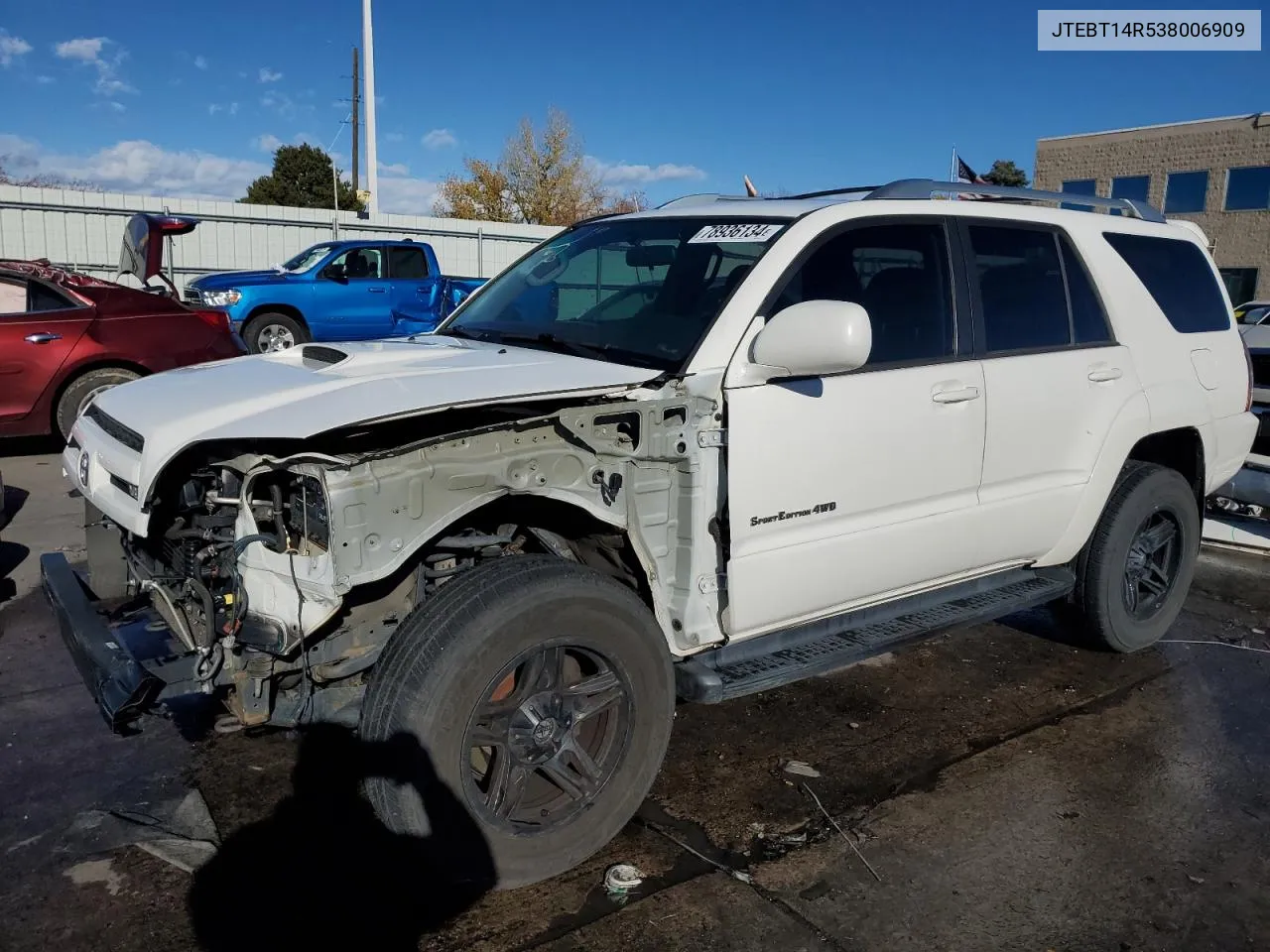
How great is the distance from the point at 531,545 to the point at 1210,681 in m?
3.32

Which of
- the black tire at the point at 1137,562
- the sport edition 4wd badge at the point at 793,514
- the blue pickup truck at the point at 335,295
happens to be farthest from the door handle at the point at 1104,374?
the blue pickup truck at the point at 335,295

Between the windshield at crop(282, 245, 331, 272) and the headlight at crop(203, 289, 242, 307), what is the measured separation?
3.86 ft

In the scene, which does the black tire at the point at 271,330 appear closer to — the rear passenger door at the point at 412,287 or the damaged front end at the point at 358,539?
the rear passenger door at the point at 412,287

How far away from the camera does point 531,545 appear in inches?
130

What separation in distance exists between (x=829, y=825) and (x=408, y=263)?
528 inches

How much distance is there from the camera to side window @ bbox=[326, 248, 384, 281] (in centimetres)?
1479

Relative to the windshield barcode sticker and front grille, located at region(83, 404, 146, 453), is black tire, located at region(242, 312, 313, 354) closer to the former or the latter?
front grille, located at region(83, 404, 146, 453)

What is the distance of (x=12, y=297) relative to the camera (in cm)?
820

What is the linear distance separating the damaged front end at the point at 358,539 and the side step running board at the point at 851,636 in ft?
0.42

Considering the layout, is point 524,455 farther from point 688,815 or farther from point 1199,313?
point 1199,313

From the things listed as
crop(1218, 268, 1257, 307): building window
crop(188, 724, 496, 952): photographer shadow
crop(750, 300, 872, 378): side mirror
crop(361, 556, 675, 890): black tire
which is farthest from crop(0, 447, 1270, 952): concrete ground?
crop(1218, 268, 1257, 307): building window

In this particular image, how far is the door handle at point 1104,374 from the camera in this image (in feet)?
13.9

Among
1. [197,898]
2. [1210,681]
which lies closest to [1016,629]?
[1210,681]

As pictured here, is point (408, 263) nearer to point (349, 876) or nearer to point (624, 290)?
point (624, 290)
